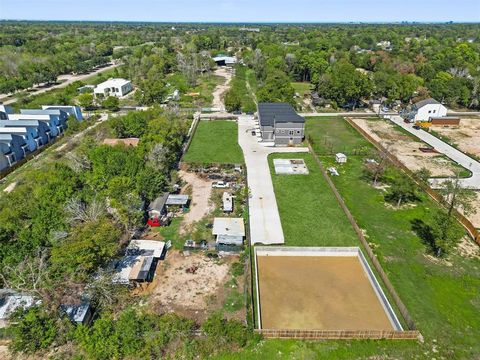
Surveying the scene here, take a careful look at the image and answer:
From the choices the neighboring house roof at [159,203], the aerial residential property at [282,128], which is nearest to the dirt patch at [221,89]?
the aerial residential property at [282,128]

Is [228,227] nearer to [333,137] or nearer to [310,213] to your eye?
[310,213]

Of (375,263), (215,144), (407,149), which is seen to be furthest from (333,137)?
(375,263)

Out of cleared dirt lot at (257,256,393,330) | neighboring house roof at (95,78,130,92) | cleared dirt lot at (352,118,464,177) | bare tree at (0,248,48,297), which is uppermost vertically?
neighboring house roof at (95,78,130,92)

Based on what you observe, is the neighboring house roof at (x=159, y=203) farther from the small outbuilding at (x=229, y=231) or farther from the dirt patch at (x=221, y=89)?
the dirt patch at (x=221, y=89)

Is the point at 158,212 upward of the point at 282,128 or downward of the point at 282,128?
downward

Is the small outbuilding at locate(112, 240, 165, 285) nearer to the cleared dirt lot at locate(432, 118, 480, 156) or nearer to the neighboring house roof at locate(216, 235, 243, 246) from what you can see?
the neighboring house roof at locate(216, 235, 243, 246)

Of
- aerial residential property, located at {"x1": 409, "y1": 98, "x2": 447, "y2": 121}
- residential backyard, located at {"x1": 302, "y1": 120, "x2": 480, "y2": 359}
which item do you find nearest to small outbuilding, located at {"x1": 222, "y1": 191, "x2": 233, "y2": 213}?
residential backyard, located at {"x1": 302, "y1": 120, "x2": 480, "y2": 359}
